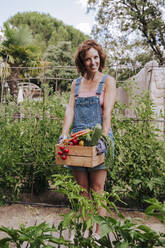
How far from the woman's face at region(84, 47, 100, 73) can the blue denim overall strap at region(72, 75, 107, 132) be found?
0.37 ft

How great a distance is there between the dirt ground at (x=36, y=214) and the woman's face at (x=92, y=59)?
5.69ft

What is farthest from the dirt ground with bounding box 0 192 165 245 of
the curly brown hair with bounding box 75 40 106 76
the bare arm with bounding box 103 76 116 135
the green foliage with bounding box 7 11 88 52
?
the green foliage with bounding box 7 11 88 52

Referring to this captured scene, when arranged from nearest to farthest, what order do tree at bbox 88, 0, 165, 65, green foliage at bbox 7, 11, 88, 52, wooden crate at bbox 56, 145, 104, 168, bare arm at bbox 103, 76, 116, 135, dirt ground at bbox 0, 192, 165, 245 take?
wooden crate at bbox 56, 145, 104, 168 → bare arm at bbox 103, 76, 116, 135 → dirt ground at bbox 0, 192, 165, 245 → tree at bbox 88, 0, 165, 65 → green foliage at bbox 7, 11, 88, 52

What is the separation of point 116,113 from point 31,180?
56.8 inches

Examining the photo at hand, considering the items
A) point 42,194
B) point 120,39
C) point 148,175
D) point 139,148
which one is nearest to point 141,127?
point 139,148

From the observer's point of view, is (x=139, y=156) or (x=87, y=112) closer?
(x=87, y=112)

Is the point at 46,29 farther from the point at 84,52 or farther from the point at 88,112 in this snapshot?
the point at 88,112

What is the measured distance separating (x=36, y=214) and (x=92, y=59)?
206 centimetres

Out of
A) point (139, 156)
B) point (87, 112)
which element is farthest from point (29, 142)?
point (87, 112)

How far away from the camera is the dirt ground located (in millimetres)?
2775

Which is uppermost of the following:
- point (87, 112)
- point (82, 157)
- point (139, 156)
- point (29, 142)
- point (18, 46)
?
point (18, 46)

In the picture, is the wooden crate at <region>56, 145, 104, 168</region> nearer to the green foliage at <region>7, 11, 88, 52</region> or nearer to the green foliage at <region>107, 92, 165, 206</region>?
the green foliage at <region>107, 92, 165, 206</region>

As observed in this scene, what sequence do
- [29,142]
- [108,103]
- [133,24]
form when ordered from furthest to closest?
[133,24] → [29,142] → [108,103]

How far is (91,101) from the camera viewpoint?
188cm
